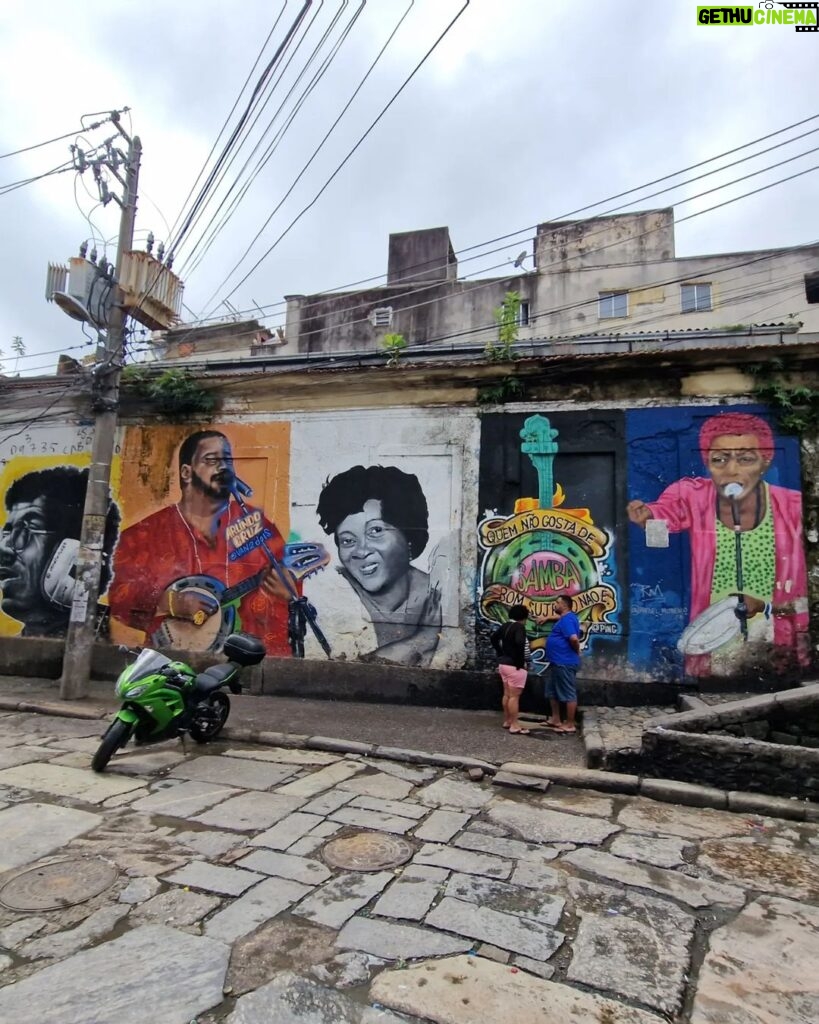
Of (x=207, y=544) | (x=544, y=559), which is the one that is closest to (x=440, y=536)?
(x=544, y=559)

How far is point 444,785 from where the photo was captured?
5742 mm

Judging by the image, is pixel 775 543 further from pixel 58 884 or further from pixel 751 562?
pixel 58 884

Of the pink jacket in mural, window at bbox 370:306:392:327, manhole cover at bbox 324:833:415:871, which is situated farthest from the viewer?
window at bbox 370:306:392:327

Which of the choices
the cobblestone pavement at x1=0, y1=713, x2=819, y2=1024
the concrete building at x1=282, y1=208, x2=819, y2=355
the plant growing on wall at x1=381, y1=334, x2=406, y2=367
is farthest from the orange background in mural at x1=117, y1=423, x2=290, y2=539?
the concrete building at x1=282, y1=208, x2=819, y2=355

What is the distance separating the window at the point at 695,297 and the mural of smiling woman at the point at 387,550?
54.6 feet

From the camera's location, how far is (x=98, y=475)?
9484 mm

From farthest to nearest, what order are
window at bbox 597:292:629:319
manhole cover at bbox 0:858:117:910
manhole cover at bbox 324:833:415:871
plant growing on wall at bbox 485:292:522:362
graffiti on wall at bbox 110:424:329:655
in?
1. window at bbox 597:292:629:319
2. graffiti on wall at bbox 110:424:329:655
3. plant growing on wall at bbox 485:292:522:362
4. manhole cover at bbox 324:833:415:871
5. manhole cover at bbox 0:858:117:910

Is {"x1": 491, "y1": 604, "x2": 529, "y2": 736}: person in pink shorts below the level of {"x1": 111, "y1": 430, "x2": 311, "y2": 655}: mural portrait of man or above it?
below

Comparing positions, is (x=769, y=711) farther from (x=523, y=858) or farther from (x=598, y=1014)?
(x=598, y=1014)

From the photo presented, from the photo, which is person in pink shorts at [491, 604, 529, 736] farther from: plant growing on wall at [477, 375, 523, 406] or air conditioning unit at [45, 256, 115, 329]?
air conditioning unit at [45, 256, 115, 329]

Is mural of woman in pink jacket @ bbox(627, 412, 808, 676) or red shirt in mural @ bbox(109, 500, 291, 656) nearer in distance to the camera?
mural of woman in pink jacket @ bbox(627, 412, 808, 676)

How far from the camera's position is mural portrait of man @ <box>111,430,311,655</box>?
32.8ft

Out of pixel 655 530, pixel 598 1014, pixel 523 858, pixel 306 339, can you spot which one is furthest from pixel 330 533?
pixel 306 339

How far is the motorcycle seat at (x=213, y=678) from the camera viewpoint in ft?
21.6
